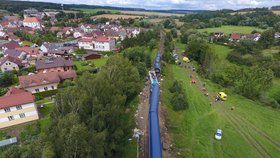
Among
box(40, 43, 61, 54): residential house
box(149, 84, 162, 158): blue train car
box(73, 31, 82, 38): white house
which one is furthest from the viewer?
box(73, 31, 82, 38): white house

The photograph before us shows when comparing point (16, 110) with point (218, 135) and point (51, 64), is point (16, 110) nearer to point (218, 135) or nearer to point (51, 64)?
point (51, 64)

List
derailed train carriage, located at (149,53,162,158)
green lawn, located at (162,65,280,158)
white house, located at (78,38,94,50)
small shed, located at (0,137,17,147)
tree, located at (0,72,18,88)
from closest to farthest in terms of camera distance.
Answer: derailed train carriage, located at (149,53,162,158) < small shed, located at (0,137,17,147) < green lawn, located at (162,65,280,158) < tree, located at (0,72,18,88) < white house, located at (78,38,94,50)

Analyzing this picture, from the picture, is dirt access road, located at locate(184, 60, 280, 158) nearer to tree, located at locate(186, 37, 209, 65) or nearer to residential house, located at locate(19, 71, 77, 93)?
tree, located at locate(186, 37, 209, 65)

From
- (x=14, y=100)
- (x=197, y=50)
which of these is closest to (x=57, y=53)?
(x=14, y=100)

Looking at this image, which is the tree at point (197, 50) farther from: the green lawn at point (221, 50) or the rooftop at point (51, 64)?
the rooftop at point (51, 64)

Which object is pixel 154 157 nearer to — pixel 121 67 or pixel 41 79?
pixel 121 67

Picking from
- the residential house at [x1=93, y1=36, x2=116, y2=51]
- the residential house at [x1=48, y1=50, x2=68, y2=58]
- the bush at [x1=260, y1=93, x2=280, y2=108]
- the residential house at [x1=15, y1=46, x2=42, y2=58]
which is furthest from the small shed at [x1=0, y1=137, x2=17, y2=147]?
the residential house at [x1=93, y1=36, x2=116, y2=51]
